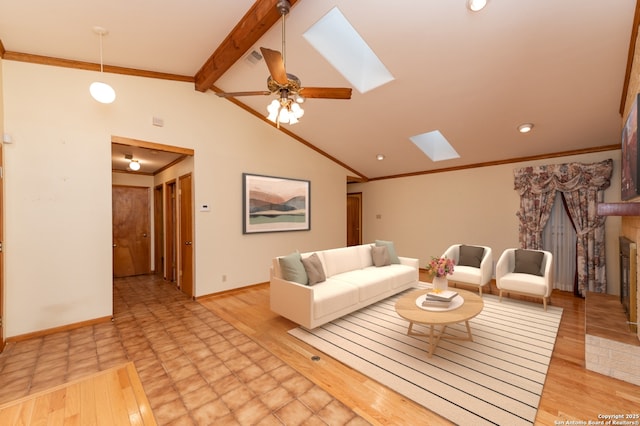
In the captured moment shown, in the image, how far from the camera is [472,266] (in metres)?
4.70

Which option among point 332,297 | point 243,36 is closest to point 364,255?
point 332,297

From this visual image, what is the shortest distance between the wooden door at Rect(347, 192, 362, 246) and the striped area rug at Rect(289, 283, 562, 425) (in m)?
4.23

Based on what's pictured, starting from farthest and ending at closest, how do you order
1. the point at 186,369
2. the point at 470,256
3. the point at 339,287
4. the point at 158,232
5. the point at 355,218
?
1. the point at 355,218
2. the point at 158,232
3. the point at 470,256
4. the point at 339,287
5. the point at 186,369

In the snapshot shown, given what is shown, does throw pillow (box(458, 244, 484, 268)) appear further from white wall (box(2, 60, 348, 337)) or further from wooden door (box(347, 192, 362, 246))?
white wall (box(2, 60, 348, 337))

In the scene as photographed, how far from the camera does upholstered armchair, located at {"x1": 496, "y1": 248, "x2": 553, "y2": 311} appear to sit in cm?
373

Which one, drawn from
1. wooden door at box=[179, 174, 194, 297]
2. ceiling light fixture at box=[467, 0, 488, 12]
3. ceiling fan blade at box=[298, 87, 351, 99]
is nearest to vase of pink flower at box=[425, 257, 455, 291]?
ceiling fan blade at box=[298, 87, 351, 99]

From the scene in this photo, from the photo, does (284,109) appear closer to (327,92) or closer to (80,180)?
(327,92)

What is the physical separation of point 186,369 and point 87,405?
674 mm

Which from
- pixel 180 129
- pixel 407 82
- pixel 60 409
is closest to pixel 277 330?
pixel 60 409

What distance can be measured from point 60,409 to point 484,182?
661cm

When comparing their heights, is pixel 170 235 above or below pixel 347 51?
below

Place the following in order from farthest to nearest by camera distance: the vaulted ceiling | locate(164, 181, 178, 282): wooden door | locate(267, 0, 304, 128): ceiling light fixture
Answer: locate(164, 181, 178, 282): wooden door → the vaulted ceiling → locate(267, 0, 304, 128): ceiling light fixture

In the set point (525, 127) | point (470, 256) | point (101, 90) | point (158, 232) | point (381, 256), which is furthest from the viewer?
point (158, 232)

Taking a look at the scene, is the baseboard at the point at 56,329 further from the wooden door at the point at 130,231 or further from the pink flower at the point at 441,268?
the pink flower at the point at 441,268
